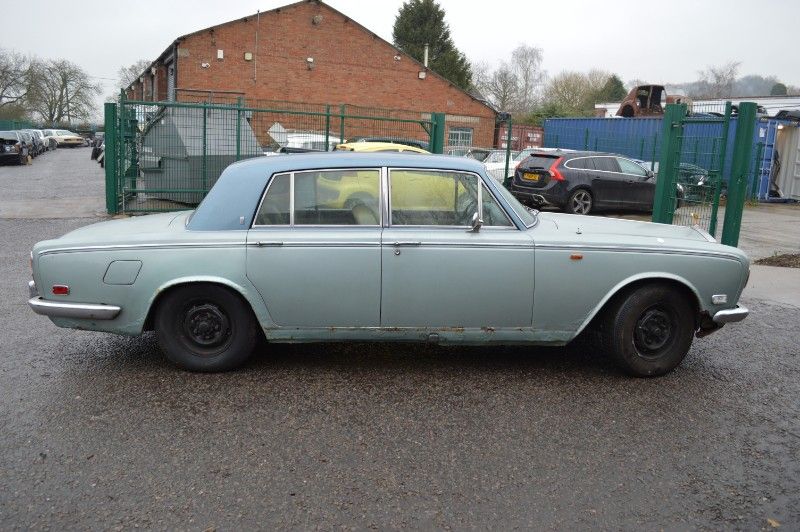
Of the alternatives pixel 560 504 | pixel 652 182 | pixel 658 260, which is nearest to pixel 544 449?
pixel 560 504

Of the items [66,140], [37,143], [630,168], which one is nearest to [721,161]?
[630,168]

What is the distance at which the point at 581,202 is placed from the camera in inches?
630

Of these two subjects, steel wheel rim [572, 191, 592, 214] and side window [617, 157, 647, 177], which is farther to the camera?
side window [617, 157, 647, 177]

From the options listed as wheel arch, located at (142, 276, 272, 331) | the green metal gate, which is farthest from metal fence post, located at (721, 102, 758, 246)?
wheel arch, located at (142, 276, 272, 331)

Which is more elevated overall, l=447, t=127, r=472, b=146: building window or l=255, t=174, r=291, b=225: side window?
l=447, t=127, r=472, b=146: building window

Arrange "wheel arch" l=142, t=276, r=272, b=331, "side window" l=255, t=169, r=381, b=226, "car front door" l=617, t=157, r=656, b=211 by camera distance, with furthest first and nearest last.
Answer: "car front door" l=617, t=157, r=656, b=211
"side window" l=255, t=169, r=381, b=226
"wheel arch" l=142, t=276, r=272, b=331

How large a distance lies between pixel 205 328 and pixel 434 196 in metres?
1.79

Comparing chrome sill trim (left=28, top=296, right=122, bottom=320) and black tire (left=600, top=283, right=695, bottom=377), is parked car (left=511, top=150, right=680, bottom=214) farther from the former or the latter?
chrome sill trim (left=28, top=296, right=122, bottom=320)

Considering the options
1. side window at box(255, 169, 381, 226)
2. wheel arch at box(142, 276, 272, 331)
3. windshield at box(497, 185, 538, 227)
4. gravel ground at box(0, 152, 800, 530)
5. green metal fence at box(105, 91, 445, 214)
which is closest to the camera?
gravel ground at box(0, 152, 800, 530)

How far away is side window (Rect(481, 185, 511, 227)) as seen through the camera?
A: 4.96 metres

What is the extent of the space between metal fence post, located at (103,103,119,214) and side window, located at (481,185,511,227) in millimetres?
9980

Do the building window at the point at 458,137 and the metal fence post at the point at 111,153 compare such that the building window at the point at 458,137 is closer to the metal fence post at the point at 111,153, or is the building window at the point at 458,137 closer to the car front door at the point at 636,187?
the car front door at the point at 636,187

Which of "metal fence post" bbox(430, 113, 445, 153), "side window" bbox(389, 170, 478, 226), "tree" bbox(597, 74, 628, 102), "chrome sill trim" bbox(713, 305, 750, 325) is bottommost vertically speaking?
"chrome sill trim" bbox(713, 305, 750, 325)

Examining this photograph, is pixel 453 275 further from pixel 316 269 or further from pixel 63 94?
pixel 63 94
